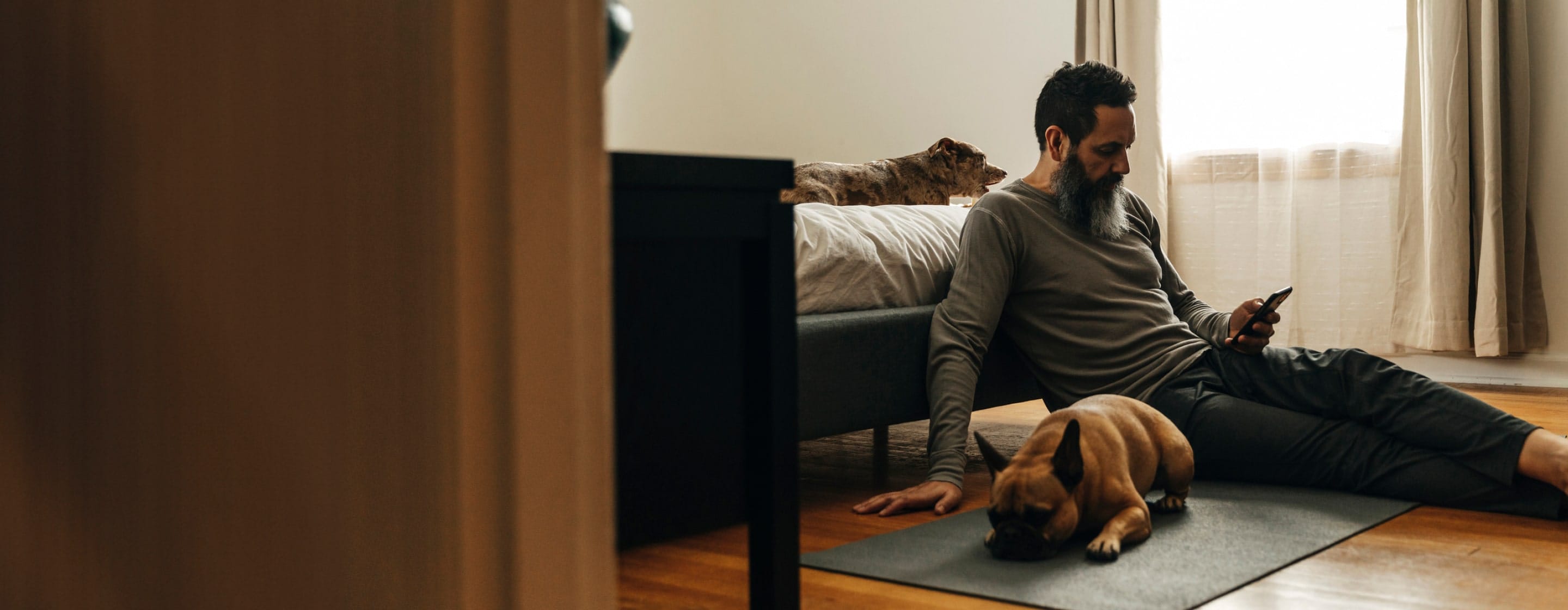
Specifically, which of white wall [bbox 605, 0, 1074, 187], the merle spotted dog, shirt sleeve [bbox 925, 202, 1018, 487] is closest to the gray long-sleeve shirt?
shirt sleeve [bbox 925, 202, 1018, 487]

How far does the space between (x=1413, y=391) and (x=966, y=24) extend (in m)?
3.34

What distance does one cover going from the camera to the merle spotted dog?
115 inches

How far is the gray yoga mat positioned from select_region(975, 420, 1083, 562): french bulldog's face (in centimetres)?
2

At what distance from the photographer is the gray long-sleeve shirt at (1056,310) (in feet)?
6.82

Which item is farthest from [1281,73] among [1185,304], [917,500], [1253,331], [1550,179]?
[917,500]

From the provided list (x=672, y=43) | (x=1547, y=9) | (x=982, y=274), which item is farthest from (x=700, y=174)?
(x=672, y=43)

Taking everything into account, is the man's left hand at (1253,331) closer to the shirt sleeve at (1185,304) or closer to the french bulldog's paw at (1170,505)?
the shirt sleeve at (1185,304)

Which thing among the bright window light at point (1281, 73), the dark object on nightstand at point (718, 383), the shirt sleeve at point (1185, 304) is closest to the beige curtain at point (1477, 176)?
the bright window light at point (1281, 73)

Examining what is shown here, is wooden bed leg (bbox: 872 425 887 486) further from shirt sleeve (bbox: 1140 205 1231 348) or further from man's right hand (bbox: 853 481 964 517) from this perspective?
shirt sleeve (bbox: 1140 205 1231 348)

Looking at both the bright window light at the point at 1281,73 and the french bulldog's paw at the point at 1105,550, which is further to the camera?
the bright window light at the point at 1281,73

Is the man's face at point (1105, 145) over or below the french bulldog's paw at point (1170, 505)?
over

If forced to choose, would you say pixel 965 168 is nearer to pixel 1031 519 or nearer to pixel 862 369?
pixel 862 369

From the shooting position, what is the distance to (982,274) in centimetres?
210

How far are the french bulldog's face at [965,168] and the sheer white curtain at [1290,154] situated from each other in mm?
1527
